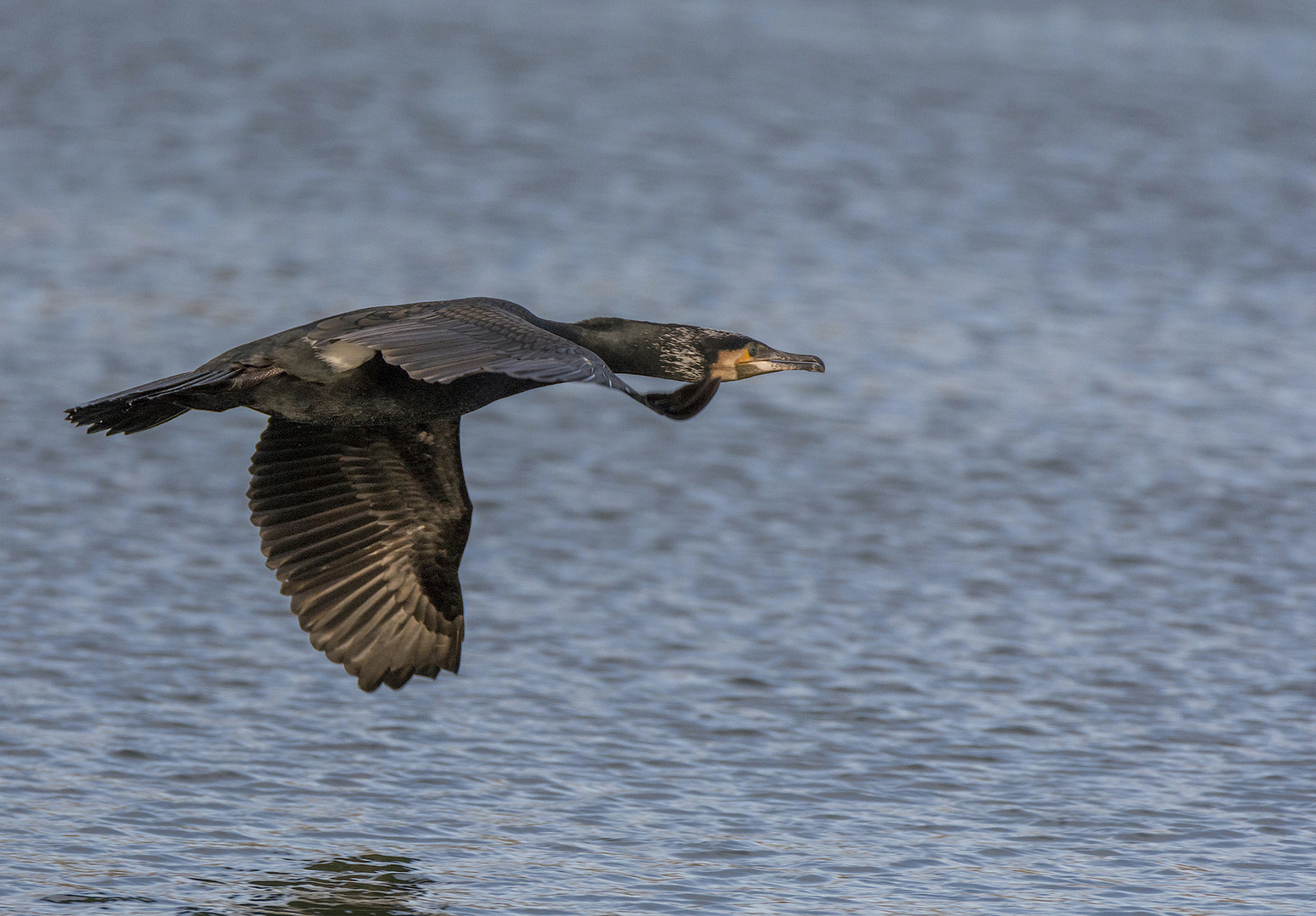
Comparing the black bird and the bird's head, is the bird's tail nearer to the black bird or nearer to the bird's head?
the black bird

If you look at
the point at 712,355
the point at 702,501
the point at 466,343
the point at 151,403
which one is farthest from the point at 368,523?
the point at 702,501

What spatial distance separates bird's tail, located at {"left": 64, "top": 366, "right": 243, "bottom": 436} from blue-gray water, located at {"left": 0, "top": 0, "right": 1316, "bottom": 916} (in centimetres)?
137

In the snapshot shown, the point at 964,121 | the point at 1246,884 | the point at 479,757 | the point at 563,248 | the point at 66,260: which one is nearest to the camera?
the point at 1246,884

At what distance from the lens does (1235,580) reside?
31.5 feet

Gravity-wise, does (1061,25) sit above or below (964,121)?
above

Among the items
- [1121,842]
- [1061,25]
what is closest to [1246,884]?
[1121,842]

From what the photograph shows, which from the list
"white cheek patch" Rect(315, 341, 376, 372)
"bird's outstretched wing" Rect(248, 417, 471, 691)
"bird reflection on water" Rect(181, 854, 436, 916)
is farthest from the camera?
"bird's outstretched wing" Rect(248, 417, 471, 691)

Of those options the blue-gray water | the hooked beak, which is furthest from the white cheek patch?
the blue-gray water

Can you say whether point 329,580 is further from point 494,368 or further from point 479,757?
point 494,368

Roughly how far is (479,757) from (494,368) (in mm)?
2578

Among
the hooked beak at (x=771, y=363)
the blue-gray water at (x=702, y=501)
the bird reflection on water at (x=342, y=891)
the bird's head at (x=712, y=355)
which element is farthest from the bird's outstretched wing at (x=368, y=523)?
the hooked beak at (x=771, y=363)

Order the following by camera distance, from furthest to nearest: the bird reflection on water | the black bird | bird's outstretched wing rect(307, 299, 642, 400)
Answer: the bird reflection on water < the black bird < bird's outstretched wing rect(307, 299, 642, 400)

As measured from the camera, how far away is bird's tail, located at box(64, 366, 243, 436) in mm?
6012

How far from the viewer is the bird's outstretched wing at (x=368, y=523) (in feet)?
22.5
